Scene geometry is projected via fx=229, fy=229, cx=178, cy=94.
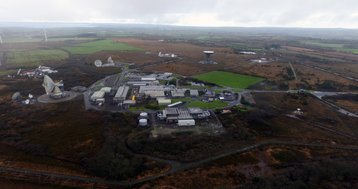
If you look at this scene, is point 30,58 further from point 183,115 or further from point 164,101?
point 183,115

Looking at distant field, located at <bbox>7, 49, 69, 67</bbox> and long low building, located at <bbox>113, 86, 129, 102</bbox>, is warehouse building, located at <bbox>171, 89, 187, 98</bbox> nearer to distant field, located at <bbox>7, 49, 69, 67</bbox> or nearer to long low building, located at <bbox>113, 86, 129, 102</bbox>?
long low building, located at <bbox>113, 86, 129, 102</bbox>

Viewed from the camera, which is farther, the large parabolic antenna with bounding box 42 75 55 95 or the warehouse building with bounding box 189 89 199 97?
the warehouse building with bounding box 189 89 199 97

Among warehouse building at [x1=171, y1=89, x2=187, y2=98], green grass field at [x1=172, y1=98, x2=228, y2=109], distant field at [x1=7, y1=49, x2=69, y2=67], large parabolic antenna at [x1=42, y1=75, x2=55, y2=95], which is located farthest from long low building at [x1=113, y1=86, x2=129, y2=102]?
distant field at [x1=7, y1=49, x2=69, y2=67]

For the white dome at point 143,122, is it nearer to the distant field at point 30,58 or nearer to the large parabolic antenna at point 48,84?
the large parabolic antenna at point 48,84

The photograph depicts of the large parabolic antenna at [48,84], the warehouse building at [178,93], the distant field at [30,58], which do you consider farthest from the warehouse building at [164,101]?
the distant field at [30,58]

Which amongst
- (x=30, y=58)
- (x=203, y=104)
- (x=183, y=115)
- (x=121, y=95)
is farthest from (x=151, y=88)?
(x=30, y=58)

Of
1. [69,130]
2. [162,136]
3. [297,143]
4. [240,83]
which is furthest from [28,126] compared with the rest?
[240,83]

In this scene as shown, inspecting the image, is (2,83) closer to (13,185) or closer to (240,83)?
(13,185)

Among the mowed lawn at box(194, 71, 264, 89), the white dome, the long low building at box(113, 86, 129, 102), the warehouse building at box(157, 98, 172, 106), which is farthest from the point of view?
the mowed lawn at box(194, 71, 264, 89)
